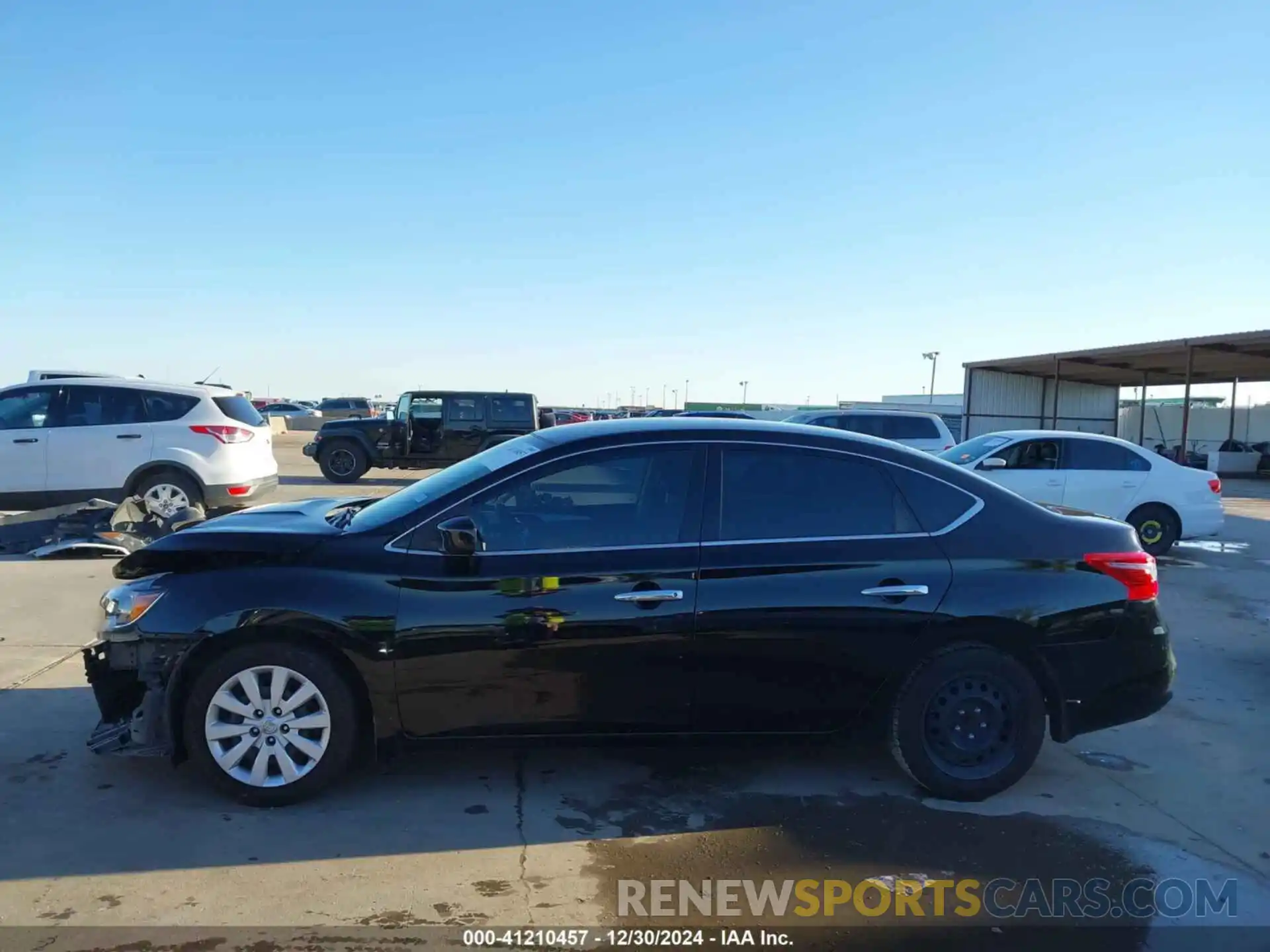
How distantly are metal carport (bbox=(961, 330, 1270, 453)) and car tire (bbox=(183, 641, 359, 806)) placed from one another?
90.9 feet

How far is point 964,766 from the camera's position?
4.35 m

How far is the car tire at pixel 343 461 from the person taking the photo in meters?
19.2

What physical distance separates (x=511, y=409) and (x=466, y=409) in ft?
2.97

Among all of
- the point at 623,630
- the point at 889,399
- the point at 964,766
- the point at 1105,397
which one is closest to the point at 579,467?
the point at 623,630

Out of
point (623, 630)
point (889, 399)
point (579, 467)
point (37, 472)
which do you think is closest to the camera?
point (623, 630)

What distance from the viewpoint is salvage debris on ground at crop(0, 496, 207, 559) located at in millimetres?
9648

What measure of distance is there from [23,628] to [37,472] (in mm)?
3968

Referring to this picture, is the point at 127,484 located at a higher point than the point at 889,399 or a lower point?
lower

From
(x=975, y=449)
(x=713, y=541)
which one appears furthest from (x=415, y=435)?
A: (x=713, y=541)

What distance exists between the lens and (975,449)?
12039 mm

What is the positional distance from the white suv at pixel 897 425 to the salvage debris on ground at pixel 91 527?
11.0 metres

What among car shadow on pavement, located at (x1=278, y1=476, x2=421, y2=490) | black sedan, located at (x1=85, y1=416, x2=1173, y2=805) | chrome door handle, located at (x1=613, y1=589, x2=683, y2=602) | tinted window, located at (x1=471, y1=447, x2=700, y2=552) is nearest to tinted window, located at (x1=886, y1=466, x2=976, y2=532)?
black sedan, located at (x1=85, y1=416, x2=1173, y2=805)

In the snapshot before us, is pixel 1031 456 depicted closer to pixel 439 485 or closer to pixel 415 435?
pixel 439 485

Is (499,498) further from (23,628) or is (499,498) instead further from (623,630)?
(23,628)
